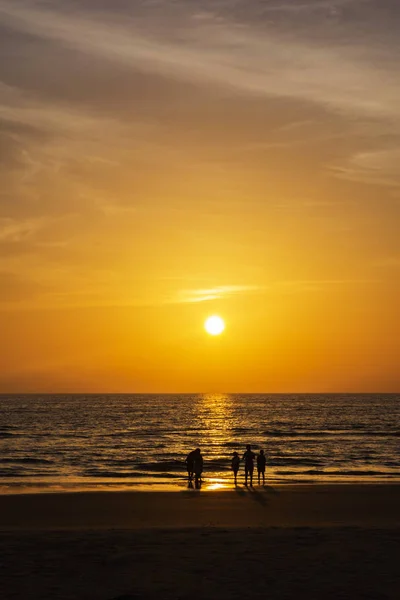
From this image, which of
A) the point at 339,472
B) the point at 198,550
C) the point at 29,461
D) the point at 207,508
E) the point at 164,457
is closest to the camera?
the point at 198,550

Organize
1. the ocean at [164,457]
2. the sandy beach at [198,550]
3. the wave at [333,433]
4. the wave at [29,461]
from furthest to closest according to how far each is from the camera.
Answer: the wave at [333,433]
the wave at [29,461]
the ocean at [164,457]
the sandy beach at [198,550]

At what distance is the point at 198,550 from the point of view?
1599cm

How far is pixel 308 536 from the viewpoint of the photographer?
17844 mm

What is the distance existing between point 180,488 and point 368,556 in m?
19.4

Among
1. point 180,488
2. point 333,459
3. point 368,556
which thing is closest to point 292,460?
point 333,459

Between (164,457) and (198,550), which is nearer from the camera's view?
(198,550)

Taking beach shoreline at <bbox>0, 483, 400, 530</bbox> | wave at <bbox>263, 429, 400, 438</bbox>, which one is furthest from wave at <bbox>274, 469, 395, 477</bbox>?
wave at <bbox>263, 429, 400, 438</bbox>

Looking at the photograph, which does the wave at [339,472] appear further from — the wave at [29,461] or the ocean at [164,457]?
the wave at [29,461]

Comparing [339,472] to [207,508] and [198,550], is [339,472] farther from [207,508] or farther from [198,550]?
[198,550]

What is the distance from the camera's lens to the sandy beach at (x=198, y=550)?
12.8 meters

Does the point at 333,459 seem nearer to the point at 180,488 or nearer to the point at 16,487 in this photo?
the point at 180,488

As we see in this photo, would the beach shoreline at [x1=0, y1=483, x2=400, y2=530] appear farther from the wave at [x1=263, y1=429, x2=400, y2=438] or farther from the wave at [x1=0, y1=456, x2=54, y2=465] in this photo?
the wave at [x1=263, y1=429, x2=400, y2=438]

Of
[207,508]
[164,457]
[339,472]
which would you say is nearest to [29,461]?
[164,457]

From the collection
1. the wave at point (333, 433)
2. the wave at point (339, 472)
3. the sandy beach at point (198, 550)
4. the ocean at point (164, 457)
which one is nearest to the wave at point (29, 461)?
the ocean at point (164, 457)
